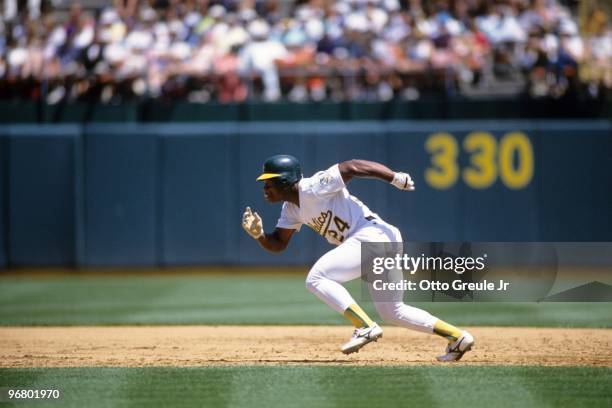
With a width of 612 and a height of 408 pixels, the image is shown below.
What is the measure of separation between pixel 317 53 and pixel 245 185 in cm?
261

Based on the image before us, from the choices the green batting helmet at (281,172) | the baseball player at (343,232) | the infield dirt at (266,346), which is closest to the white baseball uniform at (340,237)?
the baseball player at (343,232)

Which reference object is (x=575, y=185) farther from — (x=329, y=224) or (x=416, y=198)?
(x=329, y=224)

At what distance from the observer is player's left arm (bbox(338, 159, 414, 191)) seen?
7441 millimetres

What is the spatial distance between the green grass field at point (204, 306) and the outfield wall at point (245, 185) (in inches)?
31.9

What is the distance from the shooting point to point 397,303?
7.78 m

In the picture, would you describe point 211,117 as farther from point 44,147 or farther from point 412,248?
point 412,248

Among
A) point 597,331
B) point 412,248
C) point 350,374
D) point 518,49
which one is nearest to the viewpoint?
point 350,374

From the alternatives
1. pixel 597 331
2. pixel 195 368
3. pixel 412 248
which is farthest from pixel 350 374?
pixel 412 248

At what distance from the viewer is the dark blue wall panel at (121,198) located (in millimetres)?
16734

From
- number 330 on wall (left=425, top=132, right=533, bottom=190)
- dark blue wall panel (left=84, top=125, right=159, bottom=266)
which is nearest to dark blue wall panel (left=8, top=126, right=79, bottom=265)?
dark blue wall panel (left=84, top=125, right=159, bottom=266)

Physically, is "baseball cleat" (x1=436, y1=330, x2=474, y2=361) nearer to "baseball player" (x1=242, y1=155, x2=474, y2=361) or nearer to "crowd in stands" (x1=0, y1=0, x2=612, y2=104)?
"baseball player" (x1=242, y1=155, x2=474, y2=361)

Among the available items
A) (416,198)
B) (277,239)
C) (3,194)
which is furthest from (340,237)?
(3,194)

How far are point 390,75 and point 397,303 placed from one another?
906cm

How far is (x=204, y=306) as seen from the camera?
517 inches
